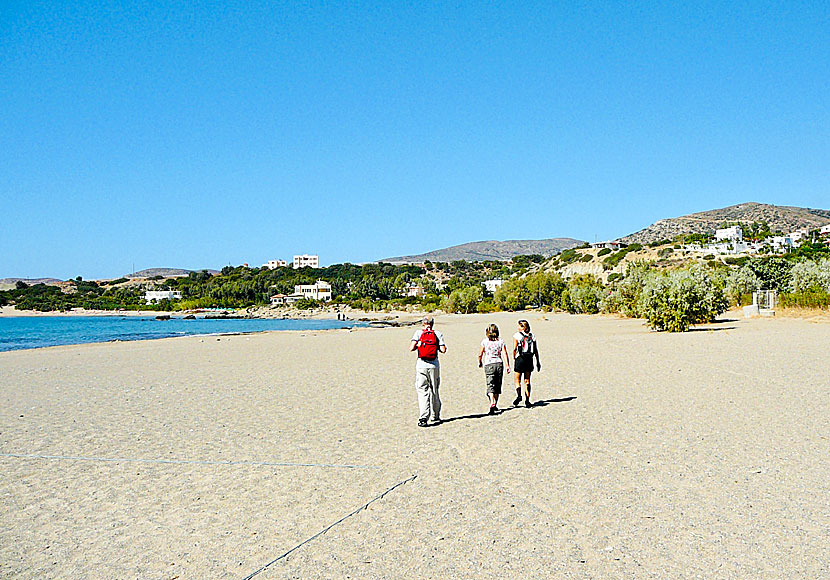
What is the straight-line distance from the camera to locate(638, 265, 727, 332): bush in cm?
2672

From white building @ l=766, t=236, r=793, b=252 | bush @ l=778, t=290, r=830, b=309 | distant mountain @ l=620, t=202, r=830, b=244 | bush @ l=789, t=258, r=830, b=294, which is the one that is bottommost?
bush @ l=778, t=290, r=830, b=309

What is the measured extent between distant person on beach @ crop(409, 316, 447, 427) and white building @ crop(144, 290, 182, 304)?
140 meters

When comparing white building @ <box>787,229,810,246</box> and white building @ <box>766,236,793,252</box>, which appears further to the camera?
white building @ <box>787,229,810,246</box>

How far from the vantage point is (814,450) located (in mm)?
7180

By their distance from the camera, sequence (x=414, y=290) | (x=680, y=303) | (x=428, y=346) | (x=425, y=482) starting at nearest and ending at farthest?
(x=425, y=482) < (x=428, y=346) < (x=680, y=303) < (x=414, y=290)

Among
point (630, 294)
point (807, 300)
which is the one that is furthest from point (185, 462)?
point (630, 294)

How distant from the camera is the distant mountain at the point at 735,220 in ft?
485

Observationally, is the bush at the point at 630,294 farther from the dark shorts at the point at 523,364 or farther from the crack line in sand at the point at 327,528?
the crack line in sand at the point at 327,528

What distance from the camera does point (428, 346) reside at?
9.30m

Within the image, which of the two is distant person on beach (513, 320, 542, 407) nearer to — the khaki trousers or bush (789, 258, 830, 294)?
the khaki trousers

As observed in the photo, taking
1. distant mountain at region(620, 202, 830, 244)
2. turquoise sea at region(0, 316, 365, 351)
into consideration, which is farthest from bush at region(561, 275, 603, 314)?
distant mountain at region(620, 202, 830, 244)

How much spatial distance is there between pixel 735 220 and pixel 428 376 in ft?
537

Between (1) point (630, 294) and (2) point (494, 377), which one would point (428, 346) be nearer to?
(2) point (494, 377)

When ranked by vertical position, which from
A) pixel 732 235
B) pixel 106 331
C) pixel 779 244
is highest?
pixel 732 235
